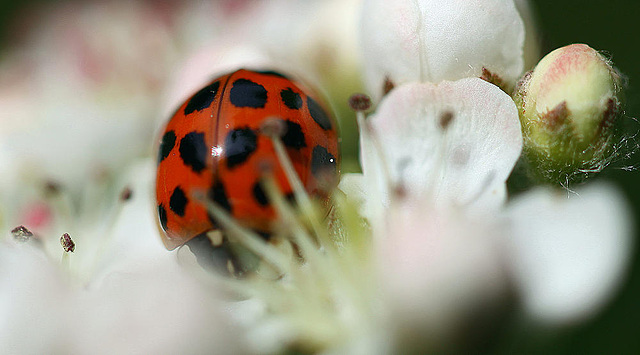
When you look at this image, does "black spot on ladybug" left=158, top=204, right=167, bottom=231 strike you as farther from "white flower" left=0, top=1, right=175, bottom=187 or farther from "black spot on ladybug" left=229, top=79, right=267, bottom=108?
"white flower" left=0, top=1, right=175, bottom=187

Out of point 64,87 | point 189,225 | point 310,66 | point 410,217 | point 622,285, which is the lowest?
point 622,285

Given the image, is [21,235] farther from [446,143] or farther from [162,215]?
[446,143]

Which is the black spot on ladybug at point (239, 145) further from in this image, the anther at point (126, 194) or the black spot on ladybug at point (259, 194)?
the anther at point (126, 194)

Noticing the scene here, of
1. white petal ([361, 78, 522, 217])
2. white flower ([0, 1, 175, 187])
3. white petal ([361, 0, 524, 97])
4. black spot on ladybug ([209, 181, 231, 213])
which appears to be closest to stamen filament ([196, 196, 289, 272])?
black spot on ladybug ([209, 181, 231, 213])

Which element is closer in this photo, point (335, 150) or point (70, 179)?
point (335, 150)

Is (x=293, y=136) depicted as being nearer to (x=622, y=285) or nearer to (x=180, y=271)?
(x=180, y=271)

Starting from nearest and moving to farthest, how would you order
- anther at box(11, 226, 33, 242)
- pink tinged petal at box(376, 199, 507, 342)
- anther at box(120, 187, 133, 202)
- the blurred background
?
pink tinged petal at box(376, 199, 507, 342), the blurred background, anther at box(11, 226, 33, 242), anther at box(120, 187, 133, 202)

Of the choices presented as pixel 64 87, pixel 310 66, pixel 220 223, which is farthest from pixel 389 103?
pixel 64 87
